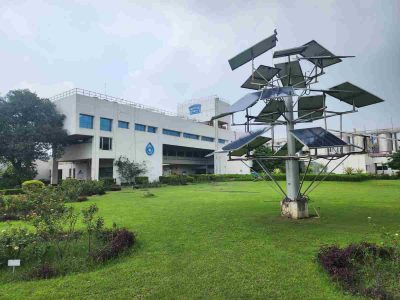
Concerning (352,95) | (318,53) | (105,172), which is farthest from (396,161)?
(105,172)

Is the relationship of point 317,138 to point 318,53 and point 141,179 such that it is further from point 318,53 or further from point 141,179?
point 141,179

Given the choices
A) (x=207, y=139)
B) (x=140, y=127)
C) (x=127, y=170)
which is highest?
(x=140, y=127)

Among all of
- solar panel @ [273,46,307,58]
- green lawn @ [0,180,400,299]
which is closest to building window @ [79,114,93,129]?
green lawn @ [0,180,400,299]

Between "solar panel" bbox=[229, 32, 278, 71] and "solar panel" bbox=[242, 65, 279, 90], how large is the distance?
0.47 meters

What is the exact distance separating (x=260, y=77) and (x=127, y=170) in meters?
24.5

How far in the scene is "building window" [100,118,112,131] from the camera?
104 ft

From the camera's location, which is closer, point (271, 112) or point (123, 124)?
point (271, 112)

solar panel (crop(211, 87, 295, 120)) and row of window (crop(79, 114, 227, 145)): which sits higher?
row of window (crop(79, 114, 227, 145))

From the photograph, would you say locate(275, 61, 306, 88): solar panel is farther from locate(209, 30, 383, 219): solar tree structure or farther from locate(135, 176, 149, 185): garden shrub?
locate(135, 176, 149, 185): garden shrub

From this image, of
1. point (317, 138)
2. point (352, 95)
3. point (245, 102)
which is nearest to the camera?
point (317, 138)

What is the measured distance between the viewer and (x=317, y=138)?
307 inches

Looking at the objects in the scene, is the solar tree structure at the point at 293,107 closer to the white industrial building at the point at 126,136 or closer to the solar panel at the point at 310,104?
the solar panel at the point at 310,104

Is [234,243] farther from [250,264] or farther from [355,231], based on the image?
[355,231]

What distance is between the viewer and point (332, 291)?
406 centimetres
